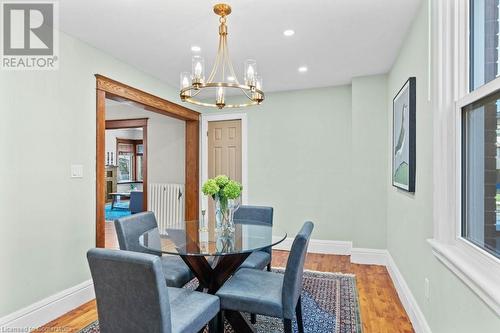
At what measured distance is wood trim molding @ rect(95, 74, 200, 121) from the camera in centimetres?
305

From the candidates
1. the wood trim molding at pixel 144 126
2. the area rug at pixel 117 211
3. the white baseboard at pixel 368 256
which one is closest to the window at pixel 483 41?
the wood trim molding at pixel 144 126

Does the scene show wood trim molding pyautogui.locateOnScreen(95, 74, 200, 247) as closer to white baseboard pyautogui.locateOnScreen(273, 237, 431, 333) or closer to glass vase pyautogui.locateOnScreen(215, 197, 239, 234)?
glass vase pyautogui.locateOnScreen(215, 197, 239, 234)

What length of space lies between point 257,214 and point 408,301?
1531mm

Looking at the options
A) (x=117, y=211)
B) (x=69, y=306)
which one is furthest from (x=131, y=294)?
(x=117, y=211)

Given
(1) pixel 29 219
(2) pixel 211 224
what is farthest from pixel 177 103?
(1) pixel 29 219

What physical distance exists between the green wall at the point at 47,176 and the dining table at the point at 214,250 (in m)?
0.83

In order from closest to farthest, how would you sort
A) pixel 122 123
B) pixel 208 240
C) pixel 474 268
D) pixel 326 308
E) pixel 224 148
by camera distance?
pixel 474 268
pixel 208 240
pixel 326 308
pixel 224 148
pixel 122 123

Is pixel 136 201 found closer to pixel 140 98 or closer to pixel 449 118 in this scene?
pixel 140 98

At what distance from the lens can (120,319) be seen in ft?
4.70

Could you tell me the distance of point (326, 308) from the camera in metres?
2.58

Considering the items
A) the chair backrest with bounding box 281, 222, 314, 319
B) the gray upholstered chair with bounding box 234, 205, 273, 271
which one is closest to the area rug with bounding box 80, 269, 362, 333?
the gray upholstered chair with bounding box 234, 205, 273, 271

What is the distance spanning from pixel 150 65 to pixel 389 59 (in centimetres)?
271

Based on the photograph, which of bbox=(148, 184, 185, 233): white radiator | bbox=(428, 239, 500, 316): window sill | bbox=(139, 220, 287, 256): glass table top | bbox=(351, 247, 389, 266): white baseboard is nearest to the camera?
bbox=(428, 239, 500, 316): window sill

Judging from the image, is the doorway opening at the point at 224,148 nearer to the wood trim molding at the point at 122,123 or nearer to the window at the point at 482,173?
the wood trim molding at the point at 122,123
